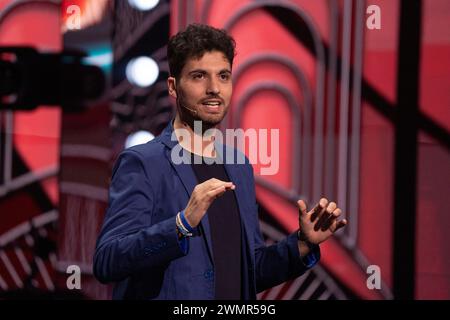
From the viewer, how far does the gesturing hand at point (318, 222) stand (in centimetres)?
136

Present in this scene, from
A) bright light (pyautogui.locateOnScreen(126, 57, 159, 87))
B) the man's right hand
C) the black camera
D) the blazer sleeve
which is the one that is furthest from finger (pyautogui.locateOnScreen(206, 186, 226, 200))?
the black camera

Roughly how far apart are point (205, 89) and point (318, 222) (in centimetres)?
41

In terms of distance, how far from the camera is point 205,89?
54.0 inches

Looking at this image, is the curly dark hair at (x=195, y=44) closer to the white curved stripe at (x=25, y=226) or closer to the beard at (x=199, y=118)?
the beard at (x=199, y=118)

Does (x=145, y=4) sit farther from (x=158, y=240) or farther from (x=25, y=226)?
(x=158, y=240)

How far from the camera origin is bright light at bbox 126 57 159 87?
256 centimetres

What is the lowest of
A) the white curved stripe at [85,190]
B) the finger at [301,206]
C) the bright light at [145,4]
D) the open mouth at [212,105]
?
the finger at [301,206]

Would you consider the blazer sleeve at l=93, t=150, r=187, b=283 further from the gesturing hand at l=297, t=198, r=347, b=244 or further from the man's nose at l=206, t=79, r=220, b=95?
the gesturing hand at l=297, t=198, r=347, b=244

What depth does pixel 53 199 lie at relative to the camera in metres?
2.67

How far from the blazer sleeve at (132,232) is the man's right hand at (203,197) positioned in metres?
0.06

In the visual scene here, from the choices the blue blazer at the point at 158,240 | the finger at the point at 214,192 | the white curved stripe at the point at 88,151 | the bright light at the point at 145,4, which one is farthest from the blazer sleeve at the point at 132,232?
the bright light at the point at 145,4

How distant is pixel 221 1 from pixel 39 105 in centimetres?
97

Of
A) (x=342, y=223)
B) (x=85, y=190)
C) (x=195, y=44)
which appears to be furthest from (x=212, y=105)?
(x=85, y=190)

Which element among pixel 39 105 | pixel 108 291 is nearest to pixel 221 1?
pixel 39 105
